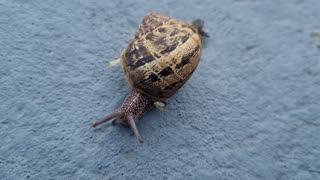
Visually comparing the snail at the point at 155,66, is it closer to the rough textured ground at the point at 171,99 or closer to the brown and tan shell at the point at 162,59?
the brown and tan shell at the point at 162,59

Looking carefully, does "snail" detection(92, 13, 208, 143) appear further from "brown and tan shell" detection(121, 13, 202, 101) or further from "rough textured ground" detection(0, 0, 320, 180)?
"rough textured ground" detection(0, 0, 320, 180)

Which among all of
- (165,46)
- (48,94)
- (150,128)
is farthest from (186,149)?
(48,94)

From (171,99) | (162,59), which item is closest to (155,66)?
(162,59)

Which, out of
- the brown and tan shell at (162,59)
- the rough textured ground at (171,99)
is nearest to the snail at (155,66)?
the brown and tan shell at (162,59)

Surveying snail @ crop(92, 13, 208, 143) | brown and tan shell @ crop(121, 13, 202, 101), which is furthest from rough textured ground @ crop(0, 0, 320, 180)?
brown and tan shell @ crop(121, 13, 202, 101)

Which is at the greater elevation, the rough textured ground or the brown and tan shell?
the brown and tan shell

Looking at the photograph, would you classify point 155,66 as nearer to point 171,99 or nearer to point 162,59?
point 162,59
